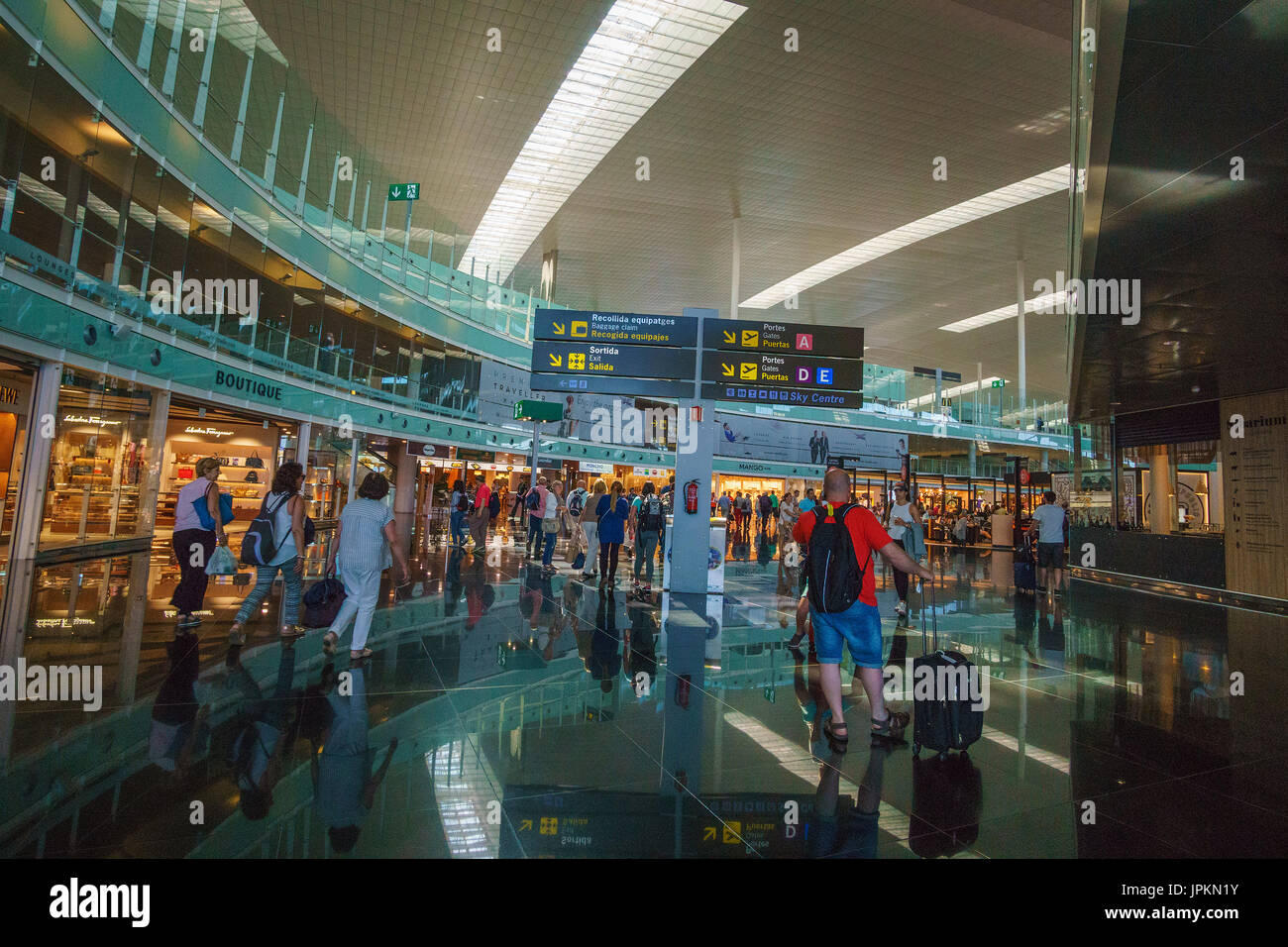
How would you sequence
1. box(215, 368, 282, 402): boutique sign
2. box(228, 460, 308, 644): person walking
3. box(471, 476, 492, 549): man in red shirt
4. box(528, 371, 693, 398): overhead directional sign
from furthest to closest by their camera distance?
box(471, 476, 492, 549): man in red shirt < box(215, 368, 282, 402): boutique sign < box(528, 371, 693, 398): overhead directional sign < box(228, 460, 308, 644): person walking

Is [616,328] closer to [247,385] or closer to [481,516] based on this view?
[481,516]

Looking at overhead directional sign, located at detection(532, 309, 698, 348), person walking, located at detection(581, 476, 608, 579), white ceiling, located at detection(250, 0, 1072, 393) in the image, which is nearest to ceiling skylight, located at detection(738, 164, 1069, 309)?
white ceiling, located at detection(250, 0, 1072, 393)

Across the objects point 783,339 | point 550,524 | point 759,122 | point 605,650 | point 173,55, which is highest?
point 759,122

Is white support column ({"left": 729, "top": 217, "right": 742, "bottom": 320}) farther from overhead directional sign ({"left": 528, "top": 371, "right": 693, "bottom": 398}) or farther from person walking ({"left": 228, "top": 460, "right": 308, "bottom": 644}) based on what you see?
person walking ({"left": 228, "top": 460, "right": 308, "bottom": 644})

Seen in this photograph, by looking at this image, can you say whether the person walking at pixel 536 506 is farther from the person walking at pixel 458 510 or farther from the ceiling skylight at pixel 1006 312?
the ceiling skylight at pixel 1006 312

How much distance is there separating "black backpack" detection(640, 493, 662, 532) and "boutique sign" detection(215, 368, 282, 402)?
427 inches

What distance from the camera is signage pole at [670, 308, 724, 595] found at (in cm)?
1074

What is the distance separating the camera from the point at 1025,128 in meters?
20.6

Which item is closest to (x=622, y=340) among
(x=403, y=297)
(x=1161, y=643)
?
(x=1161, y=643)

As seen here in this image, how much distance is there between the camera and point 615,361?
35.3ft

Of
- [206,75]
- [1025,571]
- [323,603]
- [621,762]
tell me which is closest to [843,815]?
[621,762]

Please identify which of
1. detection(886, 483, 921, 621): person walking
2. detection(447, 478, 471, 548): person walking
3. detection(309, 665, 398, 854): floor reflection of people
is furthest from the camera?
detection(447, 478, 471, 548): person walking

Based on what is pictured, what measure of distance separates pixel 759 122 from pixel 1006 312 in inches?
965

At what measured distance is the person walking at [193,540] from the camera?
650 centimetres
